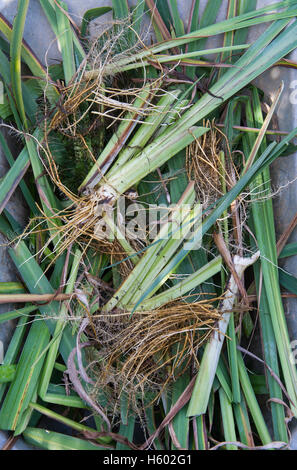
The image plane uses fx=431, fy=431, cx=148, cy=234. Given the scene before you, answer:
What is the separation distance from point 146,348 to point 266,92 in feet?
2.38

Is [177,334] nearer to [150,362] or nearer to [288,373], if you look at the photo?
[150,362]

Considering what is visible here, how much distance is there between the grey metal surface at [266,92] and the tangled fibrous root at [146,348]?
230mm

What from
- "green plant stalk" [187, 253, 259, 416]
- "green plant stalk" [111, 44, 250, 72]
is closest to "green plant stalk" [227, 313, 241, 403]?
"green plant stalk" [187, 253, 259, 416]

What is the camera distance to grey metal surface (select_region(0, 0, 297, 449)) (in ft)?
3.43

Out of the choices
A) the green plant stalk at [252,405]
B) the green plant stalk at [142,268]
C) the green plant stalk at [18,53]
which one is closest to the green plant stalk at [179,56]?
the green plant stalk at [18,53]

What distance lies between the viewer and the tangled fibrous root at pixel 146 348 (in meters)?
0.96

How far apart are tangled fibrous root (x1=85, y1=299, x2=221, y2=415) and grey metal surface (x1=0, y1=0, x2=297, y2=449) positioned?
0.23 m

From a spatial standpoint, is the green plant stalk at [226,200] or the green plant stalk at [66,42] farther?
the green plant stalk at [66,42]

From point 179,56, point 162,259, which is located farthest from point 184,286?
point 179,56

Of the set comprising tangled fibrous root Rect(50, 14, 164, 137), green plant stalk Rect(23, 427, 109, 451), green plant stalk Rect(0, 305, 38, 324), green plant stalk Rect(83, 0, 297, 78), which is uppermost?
green plant stalk Rect(83, 0, 297, 78)

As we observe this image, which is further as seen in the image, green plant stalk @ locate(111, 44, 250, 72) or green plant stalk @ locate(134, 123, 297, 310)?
green plant stalk @ locate(111, 44, 250, 72)

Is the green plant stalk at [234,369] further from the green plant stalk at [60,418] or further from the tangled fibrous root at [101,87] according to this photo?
the tangled fibrous root at [101,87]

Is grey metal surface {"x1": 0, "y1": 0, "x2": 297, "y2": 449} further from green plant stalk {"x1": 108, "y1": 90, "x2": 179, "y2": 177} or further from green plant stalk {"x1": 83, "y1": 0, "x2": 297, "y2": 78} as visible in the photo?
green plant stalk {"x1": 108, "y1": 90, "x2": 179, "y2": 177}

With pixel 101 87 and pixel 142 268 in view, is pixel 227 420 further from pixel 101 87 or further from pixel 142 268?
pixel 101 87
